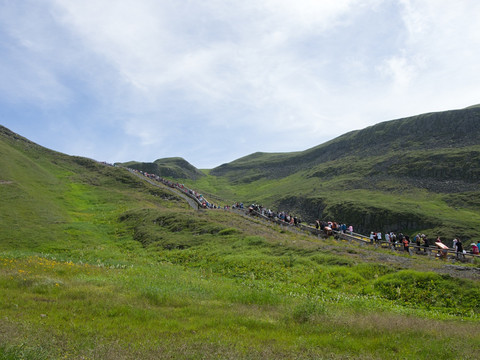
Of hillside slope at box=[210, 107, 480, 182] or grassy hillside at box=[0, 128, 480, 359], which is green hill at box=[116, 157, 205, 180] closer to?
hillside slope at box=[210, 107, 480, 182]

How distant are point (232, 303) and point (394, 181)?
282ft

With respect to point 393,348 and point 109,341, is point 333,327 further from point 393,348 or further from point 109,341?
point 109,341

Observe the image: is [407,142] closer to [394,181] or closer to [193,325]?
[394,181]

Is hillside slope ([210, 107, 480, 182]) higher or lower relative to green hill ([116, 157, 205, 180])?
higher

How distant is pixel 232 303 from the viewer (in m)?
11.5

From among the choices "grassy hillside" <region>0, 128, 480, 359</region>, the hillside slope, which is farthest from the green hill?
"grassy hillside" <region>0, 128, 480, 359</region>

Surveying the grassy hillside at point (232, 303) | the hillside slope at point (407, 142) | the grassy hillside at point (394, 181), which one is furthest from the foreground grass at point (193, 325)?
the hillside slope at point (407, 142)

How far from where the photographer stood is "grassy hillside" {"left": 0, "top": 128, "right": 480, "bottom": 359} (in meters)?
7.32

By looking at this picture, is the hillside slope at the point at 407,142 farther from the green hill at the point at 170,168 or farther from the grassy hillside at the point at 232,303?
the grassy hillside at the point at 232,303

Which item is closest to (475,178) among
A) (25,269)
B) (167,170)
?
(25,269)

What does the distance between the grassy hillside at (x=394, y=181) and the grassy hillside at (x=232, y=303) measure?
39.6m

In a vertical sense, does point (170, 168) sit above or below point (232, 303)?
above

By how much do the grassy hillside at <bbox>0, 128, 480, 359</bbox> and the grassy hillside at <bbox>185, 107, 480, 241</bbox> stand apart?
3958 cm

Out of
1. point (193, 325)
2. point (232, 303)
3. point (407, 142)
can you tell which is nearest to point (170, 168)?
point (407, 142)
